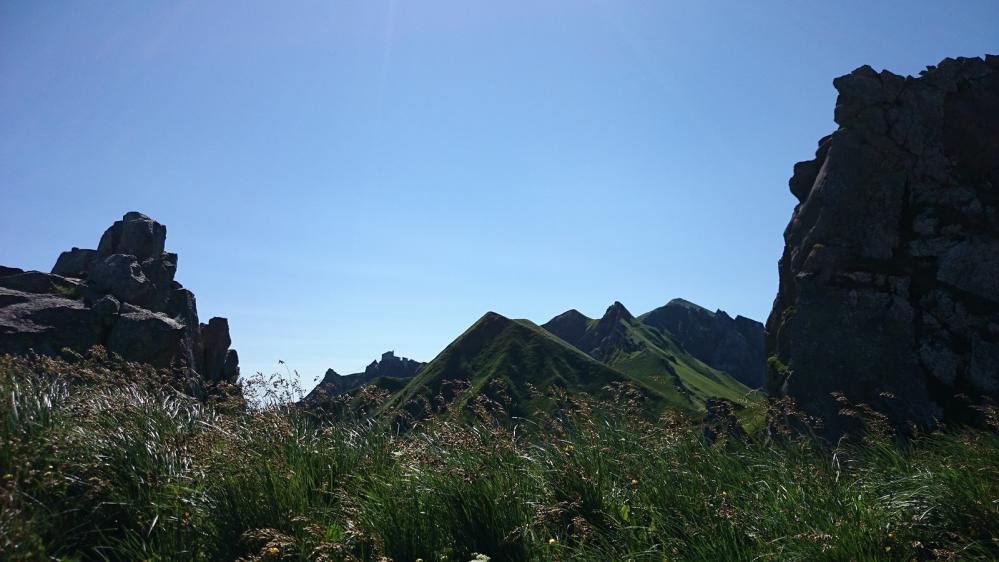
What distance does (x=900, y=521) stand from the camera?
543 cm

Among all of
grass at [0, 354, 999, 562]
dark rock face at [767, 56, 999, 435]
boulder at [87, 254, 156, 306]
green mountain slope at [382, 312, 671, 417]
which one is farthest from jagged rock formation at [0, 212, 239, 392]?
green mountain slope at [382, 312, 671, 417]

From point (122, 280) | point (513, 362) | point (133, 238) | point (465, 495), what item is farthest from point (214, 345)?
point (513, 362)

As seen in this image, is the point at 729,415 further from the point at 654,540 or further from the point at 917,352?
the point at 917,352

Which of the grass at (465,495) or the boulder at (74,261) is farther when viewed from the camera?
the boulder at (74,261)

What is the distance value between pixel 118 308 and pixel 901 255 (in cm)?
7795

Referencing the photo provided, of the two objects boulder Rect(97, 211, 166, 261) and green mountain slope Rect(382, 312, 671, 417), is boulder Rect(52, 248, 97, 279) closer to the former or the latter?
boulder Rect(97, 211, 166, 261)

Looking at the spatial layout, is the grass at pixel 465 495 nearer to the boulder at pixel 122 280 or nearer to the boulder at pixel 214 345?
the boulder at pixel 122 280

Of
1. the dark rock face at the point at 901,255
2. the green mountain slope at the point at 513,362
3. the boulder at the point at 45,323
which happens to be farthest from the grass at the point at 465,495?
the green mountain slope at the point at 513,362

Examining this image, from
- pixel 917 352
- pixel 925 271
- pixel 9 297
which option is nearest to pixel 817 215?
pixel 925 271

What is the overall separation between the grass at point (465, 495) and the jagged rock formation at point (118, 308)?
113 feet

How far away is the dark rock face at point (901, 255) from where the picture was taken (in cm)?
5056

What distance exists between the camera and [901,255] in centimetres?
5806

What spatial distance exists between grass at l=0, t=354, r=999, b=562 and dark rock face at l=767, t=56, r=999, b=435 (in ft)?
160

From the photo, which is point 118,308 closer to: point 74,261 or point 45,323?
point 45,323
